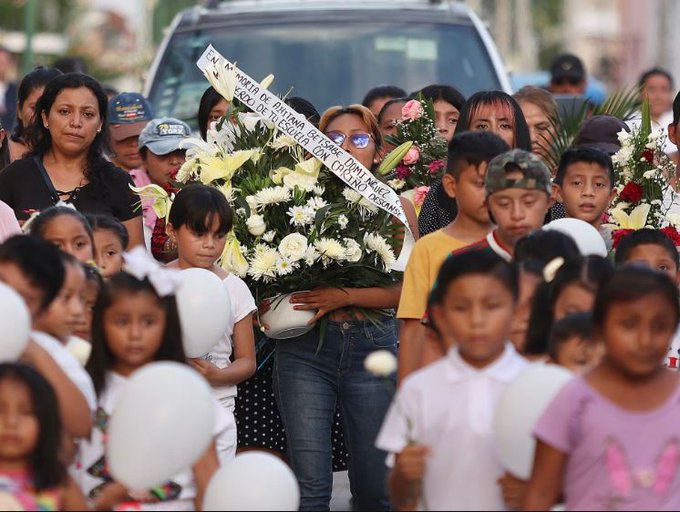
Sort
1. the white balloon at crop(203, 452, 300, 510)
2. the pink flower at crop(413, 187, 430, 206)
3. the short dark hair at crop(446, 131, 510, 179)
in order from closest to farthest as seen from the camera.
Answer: the white balloon at crop(203, 452, 300, 510)
the short dark hair at crop(446, 131, 510, 179)
the pink flower at crop(413, 187, 430, 206)

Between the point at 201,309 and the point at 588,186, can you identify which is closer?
the point at 201,309

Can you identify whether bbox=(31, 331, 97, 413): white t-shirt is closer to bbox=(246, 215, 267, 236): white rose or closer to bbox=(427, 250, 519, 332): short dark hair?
bbox=(427, 250, 519, 332): short dark hair

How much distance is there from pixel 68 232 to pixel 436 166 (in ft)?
7.09

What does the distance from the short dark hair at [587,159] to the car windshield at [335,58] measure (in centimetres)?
297

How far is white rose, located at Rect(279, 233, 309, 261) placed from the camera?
7.34 metres

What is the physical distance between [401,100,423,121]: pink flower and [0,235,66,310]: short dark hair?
3018mm

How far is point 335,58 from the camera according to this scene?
36.1 feet

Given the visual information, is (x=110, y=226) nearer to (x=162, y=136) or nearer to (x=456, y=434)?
(x=162, y=136)

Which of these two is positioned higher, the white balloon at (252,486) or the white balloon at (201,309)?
the white balloon at (201,309)

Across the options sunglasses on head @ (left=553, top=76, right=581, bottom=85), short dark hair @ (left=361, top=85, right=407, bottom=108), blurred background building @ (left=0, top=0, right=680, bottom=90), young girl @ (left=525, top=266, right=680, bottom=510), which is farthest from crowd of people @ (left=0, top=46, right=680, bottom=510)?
blurred background building @ (left=0, top=0, right=680, bottom=90)

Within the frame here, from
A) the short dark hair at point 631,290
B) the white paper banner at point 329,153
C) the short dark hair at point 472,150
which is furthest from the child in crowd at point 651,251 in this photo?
the short dark hair at point 631,290

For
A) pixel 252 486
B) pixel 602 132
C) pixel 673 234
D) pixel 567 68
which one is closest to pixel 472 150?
pixel 673 234

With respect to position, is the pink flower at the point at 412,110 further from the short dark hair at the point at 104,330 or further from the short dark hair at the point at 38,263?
the short dark hair at the point at 38,263

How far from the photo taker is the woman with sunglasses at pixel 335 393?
24.4ft
